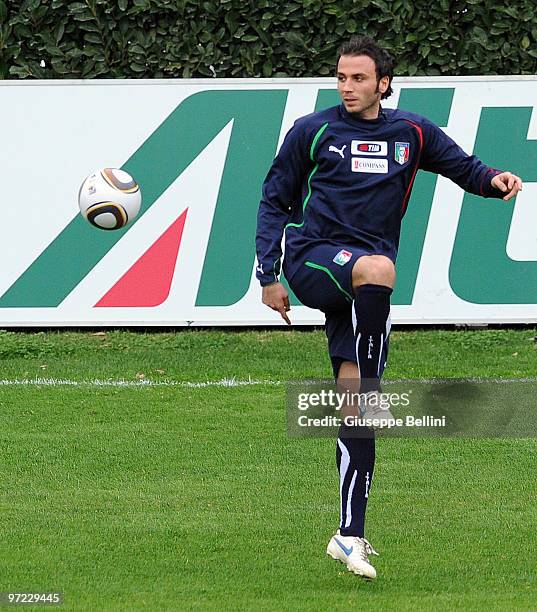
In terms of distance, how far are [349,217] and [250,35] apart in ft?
24.1

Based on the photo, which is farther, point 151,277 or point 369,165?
point 151,277

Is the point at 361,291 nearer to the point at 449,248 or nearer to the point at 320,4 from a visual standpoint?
the point at 449,248

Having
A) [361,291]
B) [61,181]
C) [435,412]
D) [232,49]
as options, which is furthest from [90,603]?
[232,49]

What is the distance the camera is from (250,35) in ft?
39.8

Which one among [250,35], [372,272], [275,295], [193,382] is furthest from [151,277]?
[372,272]

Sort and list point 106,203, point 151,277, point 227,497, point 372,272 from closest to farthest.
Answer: point 372,272 → point 227,497 → point 106,203 → point 151,277

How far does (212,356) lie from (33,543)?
5.34 m

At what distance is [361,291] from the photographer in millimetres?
4961

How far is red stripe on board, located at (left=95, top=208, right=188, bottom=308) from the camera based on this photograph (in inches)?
447

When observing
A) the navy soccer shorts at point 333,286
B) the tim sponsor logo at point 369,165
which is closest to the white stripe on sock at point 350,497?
the navy soccer shorts at point 333,286

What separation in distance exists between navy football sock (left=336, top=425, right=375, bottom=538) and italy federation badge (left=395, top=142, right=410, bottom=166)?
109cm

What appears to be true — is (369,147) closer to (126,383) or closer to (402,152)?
(402,152)

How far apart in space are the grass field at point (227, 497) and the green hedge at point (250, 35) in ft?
9.89

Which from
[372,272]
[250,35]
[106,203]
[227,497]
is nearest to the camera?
[372,272]
